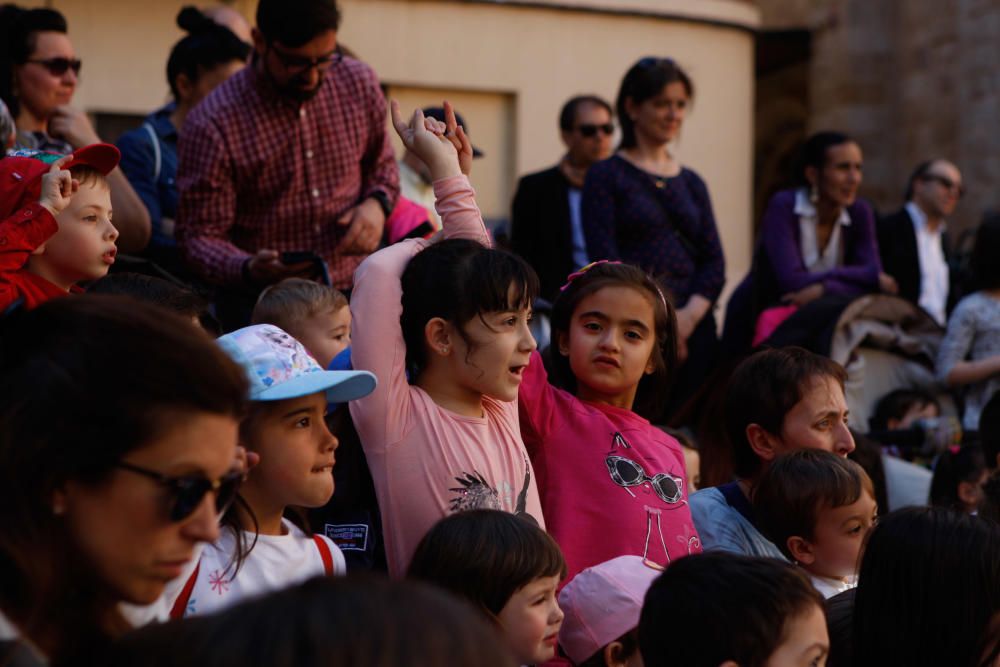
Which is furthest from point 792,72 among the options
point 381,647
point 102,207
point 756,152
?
point 381,647

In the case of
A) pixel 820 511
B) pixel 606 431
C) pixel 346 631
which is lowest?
pixel 820 511

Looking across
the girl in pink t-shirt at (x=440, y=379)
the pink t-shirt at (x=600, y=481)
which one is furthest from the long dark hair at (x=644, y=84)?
the girl in pink t-shirt at (x=440, y=379)

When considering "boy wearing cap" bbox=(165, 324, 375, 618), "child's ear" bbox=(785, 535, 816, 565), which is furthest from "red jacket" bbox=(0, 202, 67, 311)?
"child's ear" bbox=(785, 535, 816, 565)

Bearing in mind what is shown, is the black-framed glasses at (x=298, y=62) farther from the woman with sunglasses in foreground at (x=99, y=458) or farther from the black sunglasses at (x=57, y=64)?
the woman with sunglasses in foreground at (x=99, y=458)

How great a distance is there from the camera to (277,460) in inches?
126

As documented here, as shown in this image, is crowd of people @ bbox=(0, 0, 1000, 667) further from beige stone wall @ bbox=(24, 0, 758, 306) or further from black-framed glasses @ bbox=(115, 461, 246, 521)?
beige stone wall @ bbox=(24, 0, 758, 306)

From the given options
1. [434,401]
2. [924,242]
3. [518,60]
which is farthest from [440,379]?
[518,60]

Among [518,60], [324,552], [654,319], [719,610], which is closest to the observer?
[719,610]

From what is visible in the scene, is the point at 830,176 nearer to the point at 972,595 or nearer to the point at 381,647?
the point at 972,595

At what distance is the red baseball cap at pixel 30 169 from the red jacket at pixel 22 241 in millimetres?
72

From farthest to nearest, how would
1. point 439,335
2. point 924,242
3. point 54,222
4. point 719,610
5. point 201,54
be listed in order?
point 924,242, point 201,54, point 54,222, point 439,335, point 719,610

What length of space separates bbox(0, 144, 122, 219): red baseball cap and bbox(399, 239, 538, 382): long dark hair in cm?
101

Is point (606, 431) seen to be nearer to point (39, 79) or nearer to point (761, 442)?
point (761, 442)

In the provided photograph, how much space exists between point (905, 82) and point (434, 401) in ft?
38.8
